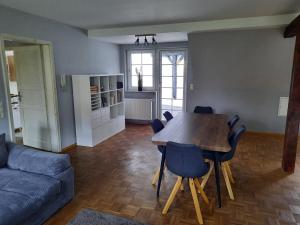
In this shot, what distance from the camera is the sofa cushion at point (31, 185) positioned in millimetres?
2072

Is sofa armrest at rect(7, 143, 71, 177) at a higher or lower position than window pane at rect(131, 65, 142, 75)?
lower

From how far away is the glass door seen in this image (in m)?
6.02

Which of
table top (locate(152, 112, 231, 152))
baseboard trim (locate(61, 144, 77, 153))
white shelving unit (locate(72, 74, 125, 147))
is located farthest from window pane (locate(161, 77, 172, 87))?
baseboard trim (locate(61, 144, 77, 153))

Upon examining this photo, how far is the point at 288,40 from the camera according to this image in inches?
175

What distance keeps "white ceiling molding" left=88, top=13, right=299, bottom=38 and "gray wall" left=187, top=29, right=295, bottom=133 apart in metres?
0.64

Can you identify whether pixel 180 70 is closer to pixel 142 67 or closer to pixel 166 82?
pixel 166 82

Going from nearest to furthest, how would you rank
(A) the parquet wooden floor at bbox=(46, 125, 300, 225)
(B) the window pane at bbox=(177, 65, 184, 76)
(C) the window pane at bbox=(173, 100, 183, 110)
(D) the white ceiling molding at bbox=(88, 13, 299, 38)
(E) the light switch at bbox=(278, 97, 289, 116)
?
(A) the parquet wooden floor at bbox=(46, 125, 300, 225) → (D) the white ceiling molding at bbox=(88, 13, 299, 38) → (E) the light switch at bbox=(278, 97, 289, 116) → (B) the window pane at bbox=(177, 65, 184, 76) → (C) the window pane at bbox=(173, 100, 183, 110)

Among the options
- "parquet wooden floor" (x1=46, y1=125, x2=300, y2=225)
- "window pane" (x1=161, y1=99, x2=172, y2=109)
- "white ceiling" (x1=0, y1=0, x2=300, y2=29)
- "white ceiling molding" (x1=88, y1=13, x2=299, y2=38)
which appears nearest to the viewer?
"parquet wooden floor" (x1=46, y1=125, x2=300, y2=225)

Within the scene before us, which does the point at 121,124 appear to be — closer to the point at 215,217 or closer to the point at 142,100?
the point at 142,100

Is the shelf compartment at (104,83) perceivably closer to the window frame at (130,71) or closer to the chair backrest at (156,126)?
the window frame at (130,71)

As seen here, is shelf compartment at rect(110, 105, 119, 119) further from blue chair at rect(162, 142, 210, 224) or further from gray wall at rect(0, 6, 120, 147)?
blue chair at rect(162, 142, 210, 224)

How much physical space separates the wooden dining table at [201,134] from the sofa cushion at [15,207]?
52.5 inches

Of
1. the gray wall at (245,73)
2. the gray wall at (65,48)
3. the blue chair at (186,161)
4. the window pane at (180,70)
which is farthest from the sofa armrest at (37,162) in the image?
the window pane at (180,70)

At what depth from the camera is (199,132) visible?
270 centimetres
